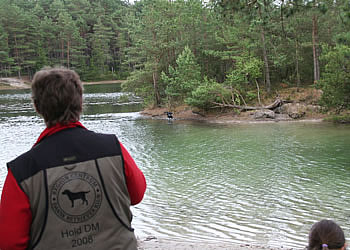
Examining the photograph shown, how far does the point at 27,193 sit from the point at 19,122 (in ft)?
95.6

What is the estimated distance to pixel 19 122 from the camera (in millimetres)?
28797

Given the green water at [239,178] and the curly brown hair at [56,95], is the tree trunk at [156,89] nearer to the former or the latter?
the green water at [239,178]

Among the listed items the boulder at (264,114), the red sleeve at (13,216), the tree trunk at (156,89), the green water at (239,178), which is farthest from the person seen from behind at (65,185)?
the tree trunk at (156,89)

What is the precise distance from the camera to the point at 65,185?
1960mm

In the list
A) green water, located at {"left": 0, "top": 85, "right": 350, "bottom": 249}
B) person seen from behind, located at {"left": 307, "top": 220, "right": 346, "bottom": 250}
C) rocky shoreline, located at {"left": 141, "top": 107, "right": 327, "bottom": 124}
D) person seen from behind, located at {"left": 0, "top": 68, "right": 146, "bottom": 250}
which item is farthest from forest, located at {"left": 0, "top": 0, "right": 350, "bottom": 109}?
person seen from behind, located at {"left": 0, "top": 68, "right": 146, "bottom": 250}

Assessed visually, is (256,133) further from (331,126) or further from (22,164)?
(22,164)

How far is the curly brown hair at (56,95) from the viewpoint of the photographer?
207 cm

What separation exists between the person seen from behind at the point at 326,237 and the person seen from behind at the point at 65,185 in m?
1.53

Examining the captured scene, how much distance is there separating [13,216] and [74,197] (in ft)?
1.02

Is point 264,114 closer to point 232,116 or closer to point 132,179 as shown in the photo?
point 232,116

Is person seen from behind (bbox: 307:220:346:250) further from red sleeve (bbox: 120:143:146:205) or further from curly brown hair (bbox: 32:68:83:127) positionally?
curly brown hair (bbox: 32:68:83:127)

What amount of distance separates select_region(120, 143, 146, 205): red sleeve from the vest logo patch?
0.22 metres

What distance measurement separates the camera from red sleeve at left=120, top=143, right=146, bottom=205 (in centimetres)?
216

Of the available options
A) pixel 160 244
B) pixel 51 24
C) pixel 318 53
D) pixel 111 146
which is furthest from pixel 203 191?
pixel 51 24
